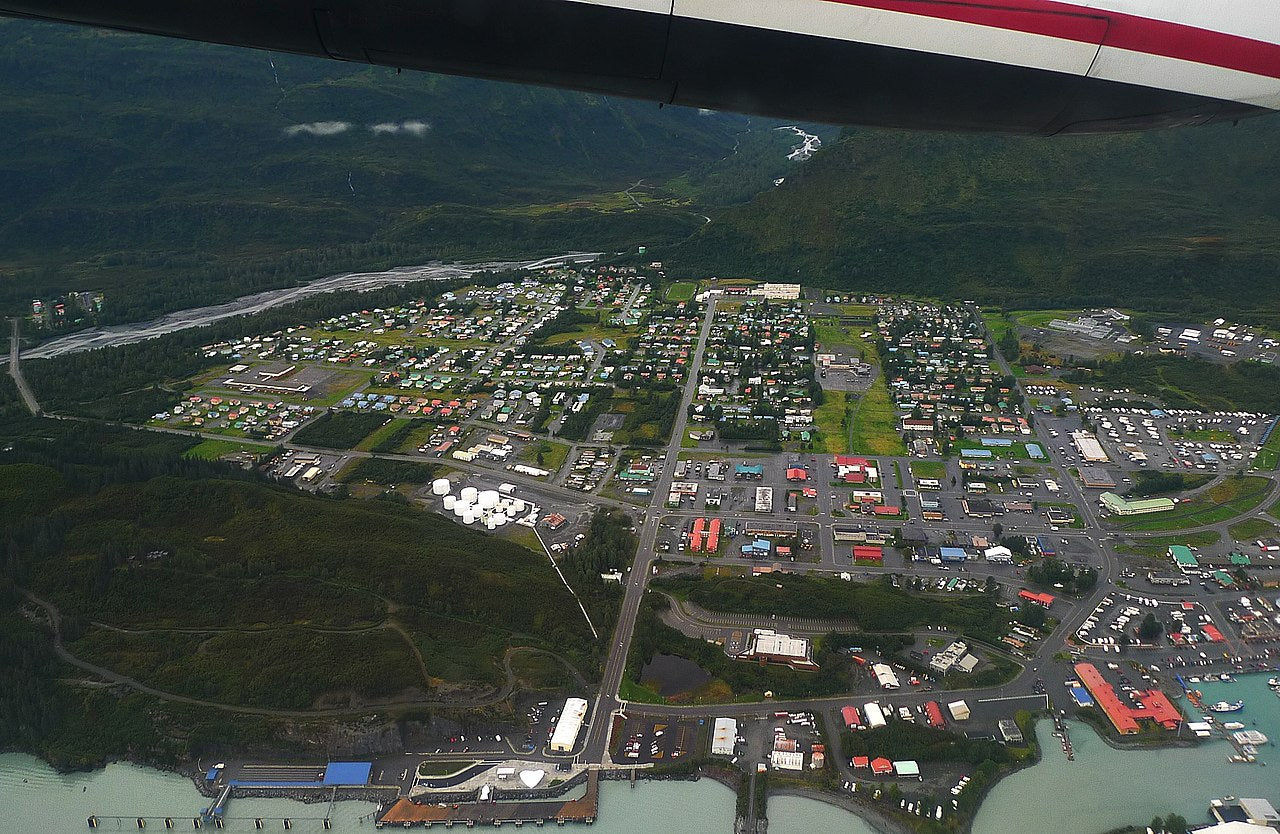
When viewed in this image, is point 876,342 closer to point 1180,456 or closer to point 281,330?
point 1180,456

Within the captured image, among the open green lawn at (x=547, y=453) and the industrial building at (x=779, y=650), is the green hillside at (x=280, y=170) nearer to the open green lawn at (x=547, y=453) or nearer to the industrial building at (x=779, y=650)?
the open green lawn at (x=547, y=453)

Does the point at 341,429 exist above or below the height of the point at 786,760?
above

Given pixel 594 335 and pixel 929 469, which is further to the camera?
pixel 594 335

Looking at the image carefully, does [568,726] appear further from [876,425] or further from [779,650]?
[876,425]

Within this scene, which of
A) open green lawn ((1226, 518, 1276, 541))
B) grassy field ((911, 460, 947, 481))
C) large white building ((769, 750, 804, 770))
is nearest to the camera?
large white building ((769, 750, 804, 770))

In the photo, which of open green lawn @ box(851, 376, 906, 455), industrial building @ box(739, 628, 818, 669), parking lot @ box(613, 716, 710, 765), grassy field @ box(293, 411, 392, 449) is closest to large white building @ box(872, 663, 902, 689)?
industrial building @ box(739, 628, 818, 669)

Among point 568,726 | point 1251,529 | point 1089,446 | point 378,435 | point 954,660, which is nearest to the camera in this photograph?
point 568,726

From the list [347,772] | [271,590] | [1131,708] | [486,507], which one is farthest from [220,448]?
[1131,708]

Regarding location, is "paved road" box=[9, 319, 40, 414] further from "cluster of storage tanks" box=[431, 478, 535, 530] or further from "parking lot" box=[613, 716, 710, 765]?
"parking lot" box=[613, 716, 710, 765]
